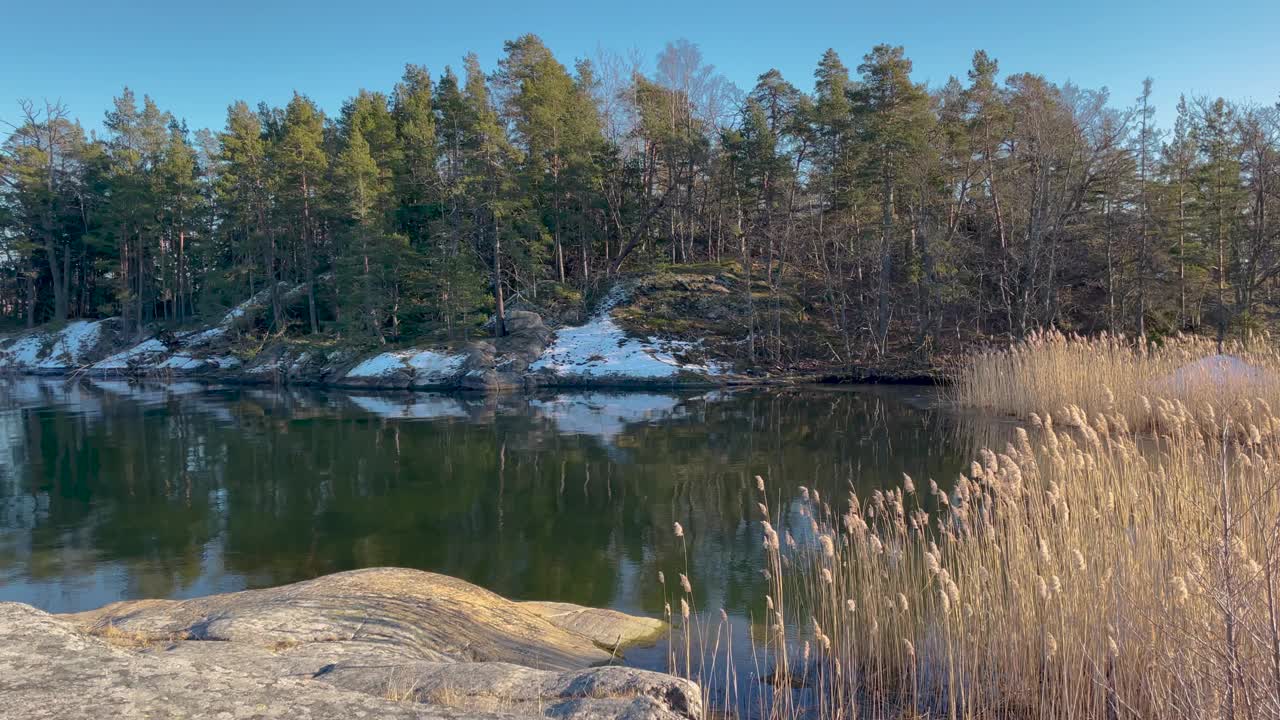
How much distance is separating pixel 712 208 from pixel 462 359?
17.2m

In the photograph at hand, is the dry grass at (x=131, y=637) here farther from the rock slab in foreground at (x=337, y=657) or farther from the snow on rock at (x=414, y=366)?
the snow on rock at (x=414, y=366)

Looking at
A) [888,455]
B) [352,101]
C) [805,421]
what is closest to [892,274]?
[805,421]

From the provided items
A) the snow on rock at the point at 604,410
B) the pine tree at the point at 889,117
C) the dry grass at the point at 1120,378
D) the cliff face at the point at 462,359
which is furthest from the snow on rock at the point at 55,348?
the dry grass at the point at 1120,378

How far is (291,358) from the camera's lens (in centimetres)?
3506

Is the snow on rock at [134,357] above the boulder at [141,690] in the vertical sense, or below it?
above

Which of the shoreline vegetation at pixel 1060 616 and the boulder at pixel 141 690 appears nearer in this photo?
the boulder at pixel 141 690

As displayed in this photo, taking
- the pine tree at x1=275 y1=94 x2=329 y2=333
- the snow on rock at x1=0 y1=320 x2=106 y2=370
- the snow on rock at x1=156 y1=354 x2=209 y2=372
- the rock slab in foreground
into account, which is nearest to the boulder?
the rock slab in foreground

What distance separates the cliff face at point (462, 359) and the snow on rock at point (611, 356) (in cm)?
4

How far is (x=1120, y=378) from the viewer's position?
1247 cm

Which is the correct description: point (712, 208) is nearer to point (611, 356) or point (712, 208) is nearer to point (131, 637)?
point (611, 356)

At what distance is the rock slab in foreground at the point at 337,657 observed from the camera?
221 centimetres

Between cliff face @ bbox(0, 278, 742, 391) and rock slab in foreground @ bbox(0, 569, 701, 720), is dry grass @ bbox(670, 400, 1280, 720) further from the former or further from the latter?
cliff face @ bbox(0, 278, 742, 391)

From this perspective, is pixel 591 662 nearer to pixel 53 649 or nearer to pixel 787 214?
pixel 53 649

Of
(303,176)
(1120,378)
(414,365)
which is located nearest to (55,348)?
(303,176)
